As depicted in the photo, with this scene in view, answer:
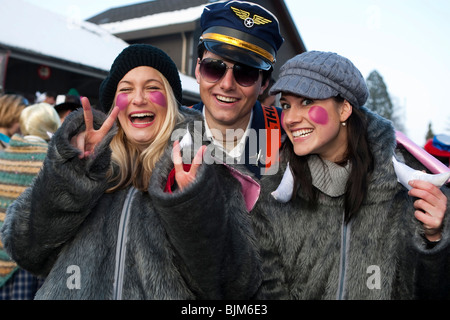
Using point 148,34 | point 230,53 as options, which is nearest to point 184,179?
point 230,53

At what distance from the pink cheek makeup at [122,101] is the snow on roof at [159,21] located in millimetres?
11235

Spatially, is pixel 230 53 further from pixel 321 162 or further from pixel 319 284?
pixel 319 284

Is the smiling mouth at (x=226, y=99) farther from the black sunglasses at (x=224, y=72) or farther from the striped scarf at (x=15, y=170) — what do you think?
the striped scarf at (x=15, y=170)

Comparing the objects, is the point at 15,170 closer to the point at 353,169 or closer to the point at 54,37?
the point at 353,169

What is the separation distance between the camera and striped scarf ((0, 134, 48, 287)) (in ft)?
8.25

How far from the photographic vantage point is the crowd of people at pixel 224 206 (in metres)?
1.57

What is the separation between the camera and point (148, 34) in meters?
13.4

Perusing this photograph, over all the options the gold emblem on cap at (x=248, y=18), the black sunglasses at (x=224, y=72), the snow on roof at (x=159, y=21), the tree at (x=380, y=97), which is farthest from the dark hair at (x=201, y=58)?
the tree at (x=380, y=97)

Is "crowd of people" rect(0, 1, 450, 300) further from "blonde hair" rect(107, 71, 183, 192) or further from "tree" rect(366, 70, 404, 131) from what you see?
"tree" rect(366, 70, 404, 131)

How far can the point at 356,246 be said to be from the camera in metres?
1.86

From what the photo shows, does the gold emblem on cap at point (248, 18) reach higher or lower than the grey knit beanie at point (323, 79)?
higher

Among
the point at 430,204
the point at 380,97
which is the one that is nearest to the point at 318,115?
the point at 430,204

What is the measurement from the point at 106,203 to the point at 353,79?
1.32m

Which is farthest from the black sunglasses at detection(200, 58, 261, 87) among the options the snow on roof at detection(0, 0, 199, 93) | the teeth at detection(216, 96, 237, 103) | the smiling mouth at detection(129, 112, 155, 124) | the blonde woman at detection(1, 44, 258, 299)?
the snow on roof at detection(0, 0, 199, 93)
